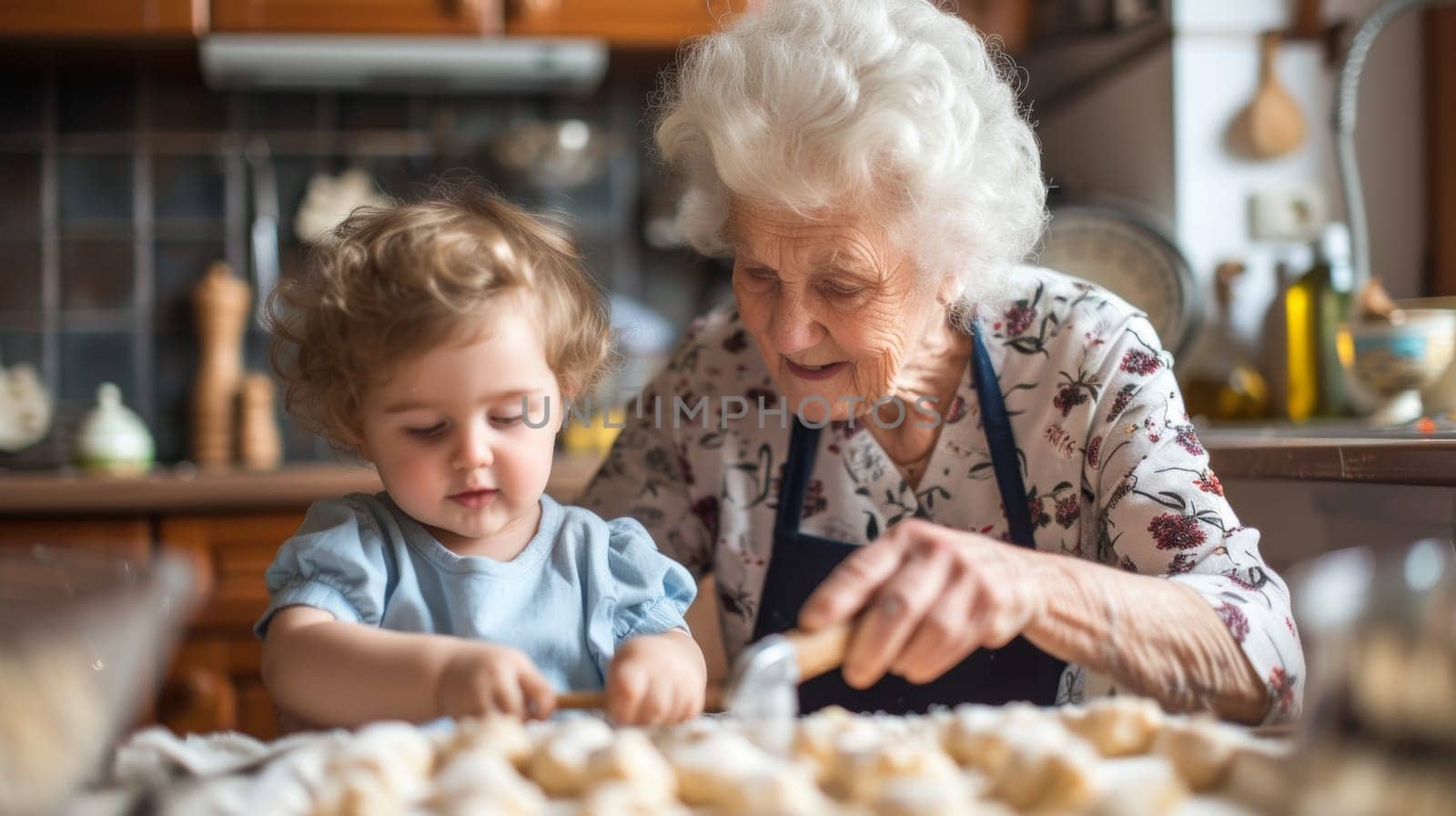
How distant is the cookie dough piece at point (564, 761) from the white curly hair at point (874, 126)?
1.97 ft

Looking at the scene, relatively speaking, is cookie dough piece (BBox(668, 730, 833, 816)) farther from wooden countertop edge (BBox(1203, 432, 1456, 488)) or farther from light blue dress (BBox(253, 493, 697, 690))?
wooden countertop edge (BBox(1203, 432, 1456, 488))

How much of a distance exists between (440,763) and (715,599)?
766 mm

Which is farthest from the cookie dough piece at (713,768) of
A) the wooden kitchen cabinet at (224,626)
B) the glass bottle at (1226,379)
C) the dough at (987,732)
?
the glass bottle at (1226,379)

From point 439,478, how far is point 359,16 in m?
1.90

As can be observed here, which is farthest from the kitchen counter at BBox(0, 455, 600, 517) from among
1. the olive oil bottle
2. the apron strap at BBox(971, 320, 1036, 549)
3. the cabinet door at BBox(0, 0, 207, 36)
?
the olive oil bottle

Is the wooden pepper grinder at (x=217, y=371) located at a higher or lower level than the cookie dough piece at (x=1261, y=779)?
higher

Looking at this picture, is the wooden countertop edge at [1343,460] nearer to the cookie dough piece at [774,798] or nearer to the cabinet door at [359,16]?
the cookie dough piece at [774,798]

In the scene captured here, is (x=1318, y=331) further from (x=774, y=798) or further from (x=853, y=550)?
(x=774, y=798)

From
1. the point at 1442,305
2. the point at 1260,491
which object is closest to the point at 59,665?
the point at 1260,491

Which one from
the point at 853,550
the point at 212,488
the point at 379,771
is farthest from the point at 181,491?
the point at 379,771

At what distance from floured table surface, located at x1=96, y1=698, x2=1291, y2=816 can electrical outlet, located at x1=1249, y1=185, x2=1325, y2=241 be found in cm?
192

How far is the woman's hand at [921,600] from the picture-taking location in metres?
0.73

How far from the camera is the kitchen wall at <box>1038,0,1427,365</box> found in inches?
91.1

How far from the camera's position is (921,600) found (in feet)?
2.45
